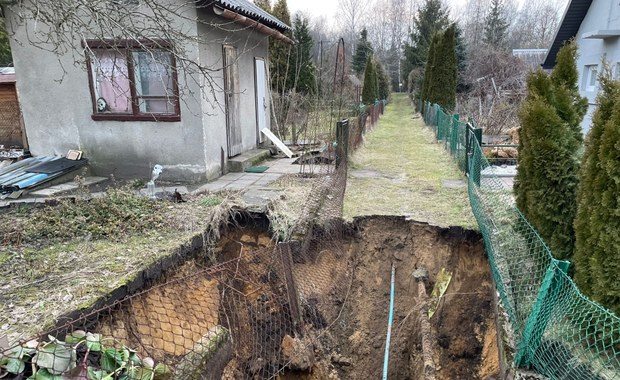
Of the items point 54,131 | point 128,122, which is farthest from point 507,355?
point 54,131

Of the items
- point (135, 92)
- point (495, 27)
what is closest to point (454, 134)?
point (135, 92)

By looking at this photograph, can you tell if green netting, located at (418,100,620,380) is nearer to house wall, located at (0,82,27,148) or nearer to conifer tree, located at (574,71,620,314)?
conifer tree, located at (574,71,620,314)

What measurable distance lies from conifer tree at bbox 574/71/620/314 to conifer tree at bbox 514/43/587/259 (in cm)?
67

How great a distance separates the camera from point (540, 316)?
2625 mm

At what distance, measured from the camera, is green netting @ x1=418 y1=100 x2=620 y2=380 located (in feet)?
8.16

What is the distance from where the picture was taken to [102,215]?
201 inches

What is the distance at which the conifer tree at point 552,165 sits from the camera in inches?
147

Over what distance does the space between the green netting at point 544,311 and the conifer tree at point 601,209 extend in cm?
22

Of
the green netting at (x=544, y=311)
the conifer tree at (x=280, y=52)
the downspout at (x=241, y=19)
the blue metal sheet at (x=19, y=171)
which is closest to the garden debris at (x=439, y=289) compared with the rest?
the green netting at (x=544, y=311)

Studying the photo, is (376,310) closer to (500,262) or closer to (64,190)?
(500,262)

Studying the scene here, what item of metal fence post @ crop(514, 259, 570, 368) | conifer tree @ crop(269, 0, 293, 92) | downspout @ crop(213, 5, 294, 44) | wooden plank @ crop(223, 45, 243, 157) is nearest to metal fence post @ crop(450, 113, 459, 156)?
downspout @ crop(213, 5, 294, 44)

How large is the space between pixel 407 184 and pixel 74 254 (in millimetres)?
5485

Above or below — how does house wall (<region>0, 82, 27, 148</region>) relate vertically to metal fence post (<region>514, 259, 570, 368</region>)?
above

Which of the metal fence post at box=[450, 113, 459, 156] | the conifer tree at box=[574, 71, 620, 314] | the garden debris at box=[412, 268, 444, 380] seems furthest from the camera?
the metal fence post at box=[450, 113, 459, 156]
